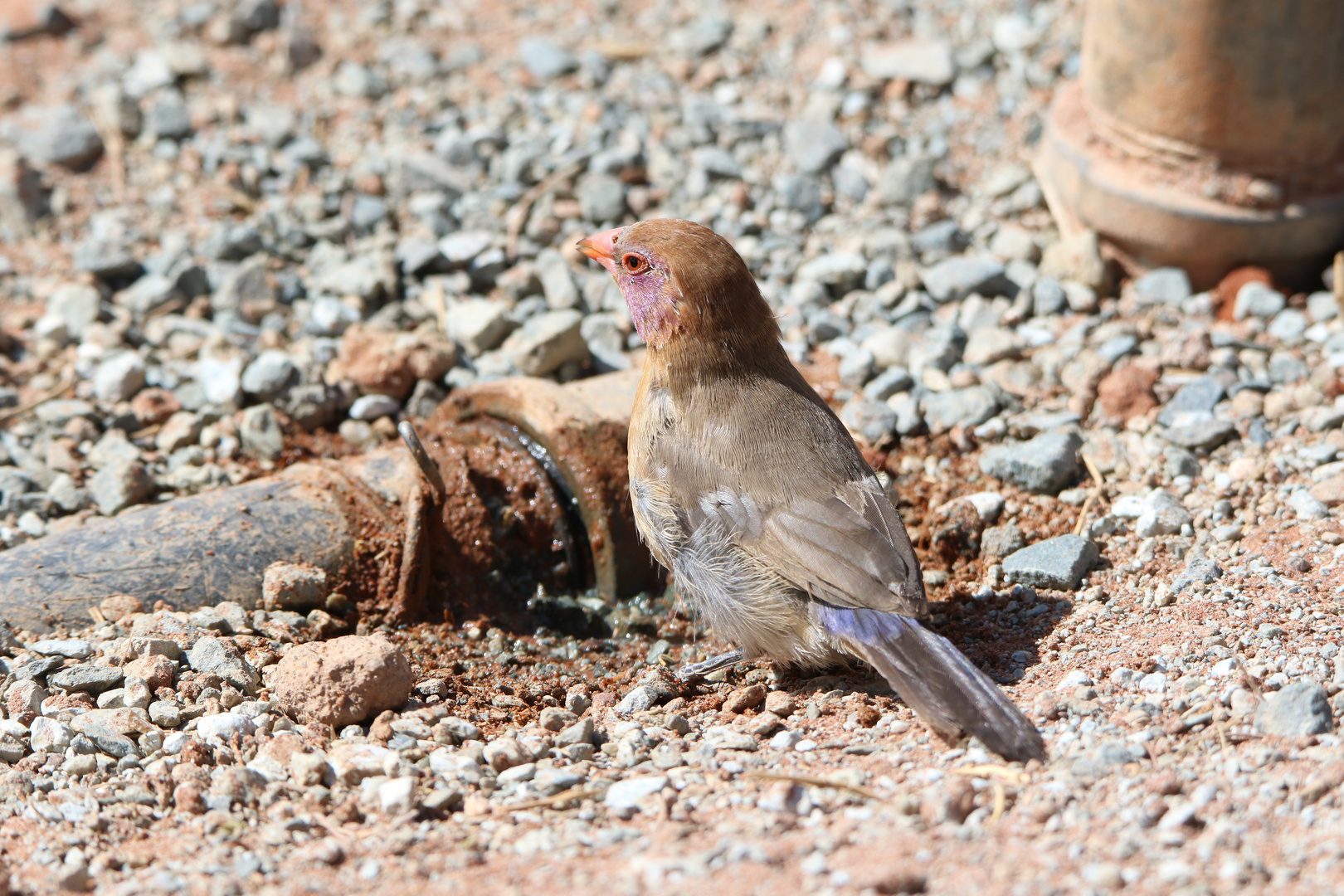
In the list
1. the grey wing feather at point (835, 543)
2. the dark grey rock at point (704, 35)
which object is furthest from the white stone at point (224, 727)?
the dark grey rock at point (704, 35)

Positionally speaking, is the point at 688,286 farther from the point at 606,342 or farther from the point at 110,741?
the point at 110,741

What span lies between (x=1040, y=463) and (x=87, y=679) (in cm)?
315

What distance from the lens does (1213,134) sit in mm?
5250

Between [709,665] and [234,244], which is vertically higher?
[234,244]

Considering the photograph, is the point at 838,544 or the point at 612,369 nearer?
the point at 838,544

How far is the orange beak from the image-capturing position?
411 cm

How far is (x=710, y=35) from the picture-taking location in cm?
712

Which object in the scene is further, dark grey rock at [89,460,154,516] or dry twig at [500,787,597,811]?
dark grey rock at [89,460,154,516]

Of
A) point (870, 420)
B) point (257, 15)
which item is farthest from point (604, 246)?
point (257, 15)

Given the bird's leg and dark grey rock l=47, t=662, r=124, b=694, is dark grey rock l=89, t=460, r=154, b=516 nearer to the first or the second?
dark grey rock l=47, t=662, r=124, b=694

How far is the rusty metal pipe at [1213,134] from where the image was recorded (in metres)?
5.05

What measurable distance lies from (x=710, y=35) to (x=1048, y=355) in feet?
9.88

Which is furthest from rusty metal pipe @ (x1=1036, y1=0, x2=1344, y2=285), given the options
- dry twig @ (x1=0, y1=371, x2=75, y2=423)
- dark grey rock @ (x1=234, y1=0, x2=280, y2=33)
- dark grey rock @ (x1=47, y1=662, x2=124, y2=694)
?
dark grey rock @ (x1=234, y1=0, x2=280, y2=33)

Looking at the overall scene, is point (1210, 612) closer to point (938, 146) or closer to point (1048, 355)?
point (1048, 355)
